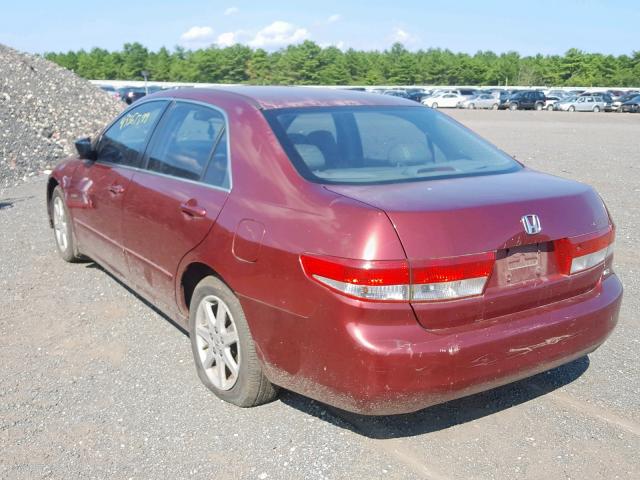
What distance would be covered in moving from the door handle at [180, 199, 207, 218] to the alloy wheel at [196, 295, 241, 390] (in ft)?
1.53

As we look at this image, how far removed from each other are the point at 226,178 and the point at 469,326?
1.54 metres

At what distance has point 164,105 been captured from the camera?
15.5ft

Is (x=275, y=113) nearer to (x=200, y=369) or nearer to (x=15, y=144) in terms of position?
(x=200, y=369)

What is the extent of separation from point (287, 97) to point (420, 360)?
1955mm

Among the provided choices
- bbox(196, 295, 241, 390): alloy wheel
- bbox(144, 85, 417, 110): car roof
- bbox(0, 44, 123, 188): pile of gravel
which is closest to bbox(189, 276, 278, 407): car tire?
bbox(196, 295, 241, 390): alloy wheel

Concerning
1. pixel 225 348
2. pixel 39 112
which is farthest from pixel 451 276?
pixel 39 112

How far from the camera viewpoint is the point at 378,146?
3.91 metres

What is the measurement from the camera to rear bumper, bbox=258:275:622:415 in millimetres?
2896

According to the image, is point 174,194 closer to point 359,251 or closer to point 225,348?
point 225,348

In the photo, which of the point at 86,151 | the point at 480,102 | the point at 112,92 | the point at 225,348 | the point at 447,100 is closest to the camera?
the point at 225,348

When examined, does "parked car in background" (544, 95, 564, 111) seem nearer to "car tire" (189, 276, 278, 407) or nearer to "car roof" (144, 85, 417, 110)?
"car roof" (144, 85, 417, 110)

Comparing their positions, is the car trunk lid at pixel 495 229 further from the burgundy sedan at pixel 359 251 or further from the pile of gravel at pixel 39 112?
the pile of gravel at pixel 39 112

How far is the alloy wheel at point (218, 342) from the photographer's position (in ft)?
12.0

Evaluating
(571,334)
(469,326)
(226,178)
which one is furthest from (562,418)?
(226,178)
